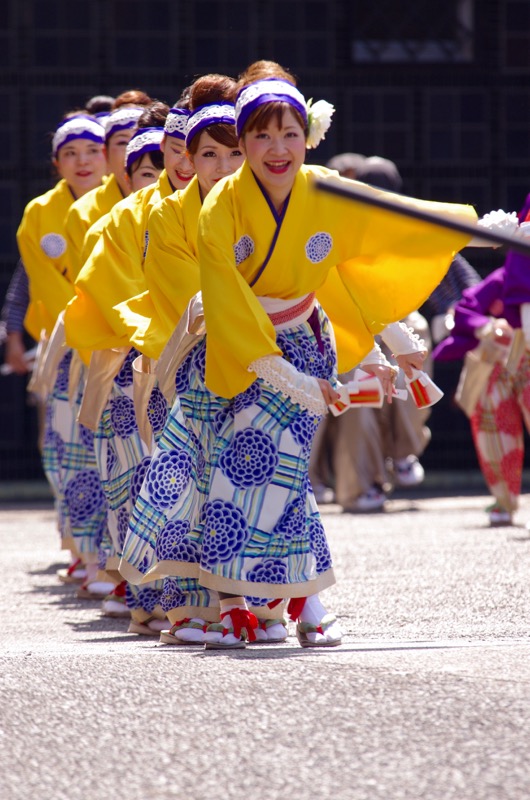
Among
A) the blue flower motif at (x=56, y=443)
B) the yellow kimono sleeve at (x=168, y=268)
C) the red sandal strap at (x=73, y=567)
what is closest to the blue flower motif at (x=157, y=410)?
the yellow kimono sleeve at (x=168, y=268)

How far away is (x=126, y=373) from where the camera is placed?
6.69 metres

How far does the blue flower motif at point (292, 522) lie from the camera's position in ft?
17.3

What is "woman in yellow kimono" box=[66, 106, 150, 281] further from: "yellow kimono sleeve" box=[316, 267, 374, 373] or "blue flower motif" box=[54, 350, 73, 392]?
"yellow kimono sleeve" box=[316, 267, 374, 373]

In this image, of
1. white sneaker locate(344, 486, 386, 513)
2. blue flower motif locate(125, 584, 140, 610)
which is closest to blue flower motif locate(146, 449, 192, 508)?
blue flower motif locate(125, 584, 140, 610)

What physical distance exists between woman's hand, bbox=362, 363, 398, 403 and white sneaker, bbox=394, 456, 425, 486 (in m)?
6.59

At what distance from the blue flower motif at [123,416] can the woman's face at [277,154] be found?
1.58 metres

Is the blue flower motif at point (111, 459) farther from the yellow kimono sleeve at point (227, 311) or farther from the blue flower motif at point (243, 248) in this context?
the blue flower motif at point (243, 248)

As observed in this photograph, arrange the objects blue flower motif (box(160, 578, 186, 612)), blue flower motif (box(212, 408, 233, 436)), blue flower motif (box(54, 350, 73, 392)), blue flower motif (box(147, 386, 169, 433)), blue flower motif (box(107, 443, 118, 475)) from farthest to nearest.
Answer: blue flower motif (box(54, 350, 73, 392)) < blue flower motif (box(107, 443, 118, 475)) < blue flower motif (box(147, 386, 169, 433)) < blue flower motif (box(160, 578, 186, 612)) < blue flower motif (box(212, 408, 233, 436))

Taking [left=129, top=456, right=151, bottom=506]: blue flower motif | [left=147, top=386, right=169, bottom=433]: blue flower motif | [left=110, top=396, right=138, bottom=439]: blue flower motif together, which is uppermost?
[left=147, top=386, right=169, bottom=433]: blue flower motif

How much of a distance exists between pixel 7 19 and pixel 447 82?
3217 millimetres

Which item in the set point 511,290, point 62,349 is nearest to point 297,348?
point 62,349

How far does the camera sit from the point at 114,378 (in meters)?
6.72

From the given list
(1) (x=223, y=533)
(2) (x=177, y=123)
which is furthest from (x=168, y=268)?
(1) (x=223, y=533)

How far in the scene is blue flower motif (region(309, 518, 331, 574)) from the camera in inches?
211
